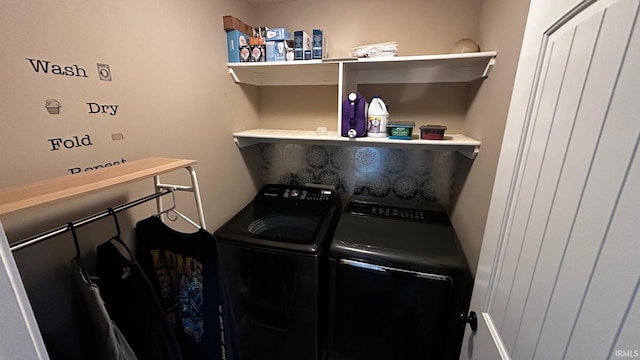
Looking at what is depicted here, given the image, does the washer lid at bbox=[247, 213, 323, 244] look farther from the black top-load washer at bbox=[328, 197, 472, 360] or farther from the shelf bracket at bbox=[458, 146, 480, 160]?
the shelf bracket at bbox=[458, 146, 480, 160]

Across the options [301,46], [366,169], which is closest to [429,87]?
[366,169]

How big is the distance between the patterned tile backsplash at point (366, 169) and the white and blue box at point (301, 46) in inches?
26.9

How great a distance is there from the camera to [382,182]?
6.36 ft

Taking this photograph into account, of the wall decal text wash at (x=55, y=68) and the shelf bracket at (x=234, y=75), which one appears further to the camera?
the shelf bracket at (x=234, y=75)

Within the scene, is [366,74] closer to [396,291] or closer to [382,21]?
[382,21]

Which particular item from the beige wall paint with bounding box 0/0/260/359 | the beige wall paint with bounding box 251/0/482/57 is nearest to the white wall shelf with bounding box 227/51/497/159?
the beige wall paint with bounding box 251/0/482/57

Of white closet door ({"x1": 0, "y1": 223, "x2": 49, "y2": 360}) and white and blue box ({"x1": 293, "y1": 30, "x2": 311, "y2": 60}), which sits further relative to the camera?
white and blue box ({"x1": 293, "y1": 30, "x2": 311, "y2": 60})

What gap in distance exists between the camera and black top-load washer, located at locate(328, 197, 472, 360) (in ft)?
4.16

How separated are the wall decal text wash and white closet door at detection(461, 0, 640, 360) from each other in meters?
1.31

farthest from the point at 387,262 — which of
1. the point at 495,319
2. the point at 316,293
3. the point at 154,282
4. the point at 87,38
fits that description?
the point at 87,38

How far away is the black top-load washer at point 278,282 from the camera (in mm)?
1403

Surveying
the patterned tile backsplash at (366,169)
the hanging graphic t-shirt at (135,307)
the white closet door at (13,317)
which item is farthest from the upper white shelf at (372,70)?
the white closet door at (13,317)

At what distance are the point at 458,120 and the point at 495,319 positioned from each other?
4.31ft

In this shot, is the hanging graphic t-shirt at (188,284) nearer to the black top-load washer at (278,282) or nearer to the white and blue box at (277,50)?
the black top-load washer at (278,282)
